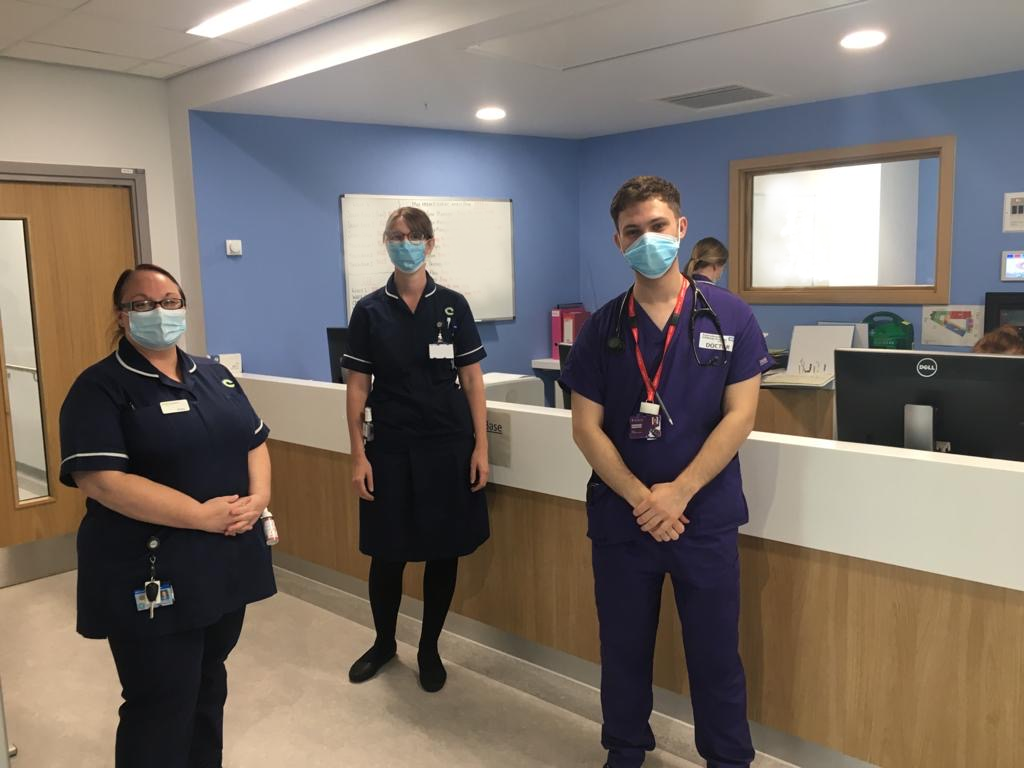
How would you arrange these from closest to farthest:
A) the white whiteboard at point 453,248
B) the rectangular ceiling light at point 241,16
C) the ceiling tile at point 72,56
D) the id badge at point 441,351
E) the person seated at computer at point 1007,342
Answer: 1. the person seated at computer at point 1007,342
2. the id badge at point 441,351
3. the rectangular ceiling light at point 241,16
4. the ceiling tile at point 72,56
5. the white whiteboard at point 453,248

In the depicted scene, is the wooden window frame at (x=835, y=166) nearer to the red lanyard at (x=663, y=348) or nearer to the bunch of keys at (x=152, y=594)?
the red lanyard at (x=663, y=348)

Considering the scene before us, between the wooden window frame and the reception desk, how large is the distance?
8.59 ft

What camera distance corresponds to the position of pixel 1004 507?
1.75 m

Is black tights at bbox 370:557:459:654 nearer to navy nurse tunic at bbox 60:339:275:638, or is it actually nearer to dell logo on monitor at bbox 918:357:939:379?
navy nurse tunic at bbox 60:339:275:638

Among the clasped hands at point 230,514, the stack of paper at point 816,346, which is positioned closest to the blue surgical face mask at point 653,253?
the clasped hands at point 230,514

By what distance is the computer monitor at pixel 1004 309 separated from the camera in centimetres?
393

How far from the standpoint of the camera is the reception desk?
1.82 metres

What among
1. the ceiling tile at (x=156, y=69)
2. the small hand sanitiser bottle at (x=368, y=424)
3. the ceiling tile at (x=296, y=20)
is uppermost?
the ceiling tile at (x=296, y=20)

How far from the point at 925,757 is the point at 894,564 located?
48 centimetres

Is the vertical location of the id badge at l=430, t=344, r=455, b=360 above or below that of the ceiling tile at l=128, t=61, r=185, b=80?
below

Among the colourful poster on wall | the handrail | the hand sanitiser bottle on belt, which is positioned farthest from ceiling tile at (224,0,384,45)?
the colourful poster on wall

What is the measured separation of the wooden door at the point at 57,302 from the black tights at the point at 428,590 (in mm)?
1945

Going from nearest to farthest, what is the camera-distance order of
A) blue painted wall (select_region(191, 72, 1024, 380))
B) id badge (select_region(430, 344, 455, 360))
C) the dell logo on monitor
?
1. the dell logo on monitor
2. id badge (select_region(430, 344, 455, 360))
3. blue painted wall (select_region(191, 72, 1024, 380))

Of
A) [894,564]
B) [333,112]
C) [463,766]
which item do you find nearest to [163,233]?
[333,112]
